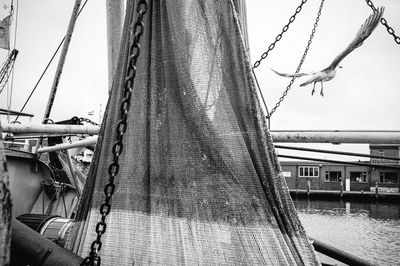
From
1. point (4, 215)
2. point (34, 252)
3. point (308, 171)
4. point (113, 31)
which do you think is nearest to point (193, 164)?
point (34, 252)

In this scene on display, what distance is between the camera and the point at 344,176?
141 feet

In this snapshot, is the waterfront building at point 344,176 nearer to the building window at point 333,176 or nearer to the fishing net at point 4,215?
the building window at point 333,176

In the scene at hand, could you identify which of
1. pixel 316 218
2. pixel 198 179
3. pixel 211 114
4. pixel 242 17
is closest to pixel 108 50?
pixel 242 17

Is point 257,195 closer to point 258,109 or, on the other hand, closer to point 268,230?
point 268,230

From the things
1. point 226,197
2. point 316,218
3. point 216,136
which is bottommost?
point 316,218

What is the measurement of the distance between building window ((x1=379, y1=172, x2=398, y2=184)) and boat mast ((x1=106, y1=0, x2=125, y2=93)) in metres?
46.0

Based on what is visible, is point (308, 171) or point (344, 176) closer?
point (344, 176)

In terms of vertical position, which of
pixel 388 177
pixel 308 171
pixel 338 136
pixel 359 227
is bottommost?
pixel 359 227

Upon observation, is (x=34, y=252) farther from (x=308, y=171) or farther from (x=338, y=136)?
(x=308, y=171)

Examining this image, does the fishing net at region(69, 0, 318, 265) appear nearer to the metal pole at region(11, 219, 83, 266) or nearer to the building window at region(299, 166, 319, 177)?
the metal pole at region(11, 219, 83, 266)

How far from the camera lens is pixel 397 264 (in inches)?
576

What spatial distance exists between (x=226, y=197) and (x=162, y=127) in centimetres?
60

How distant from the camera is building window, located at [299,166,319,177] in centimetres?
4422

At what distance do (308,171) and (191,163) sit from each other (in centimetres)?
4600
